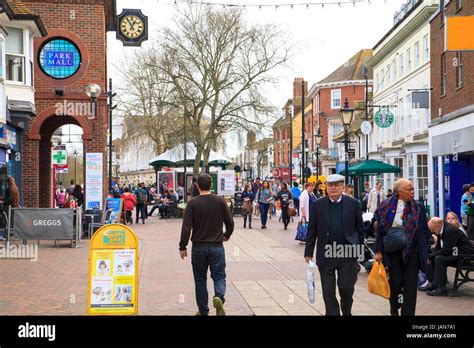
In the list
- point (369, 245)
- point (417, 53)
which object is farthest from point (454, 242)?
point (417, 53)

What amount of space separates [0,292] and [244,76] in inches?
1188

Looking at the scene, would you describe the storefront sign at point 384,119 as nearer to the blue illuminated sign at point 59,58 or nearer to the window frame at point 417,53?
the window frame at point 417,53

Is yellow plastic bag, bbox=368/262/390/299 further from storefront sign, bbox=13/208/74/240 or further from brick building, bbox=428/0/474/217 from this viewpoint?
brick building, bbox=428/0/474/217

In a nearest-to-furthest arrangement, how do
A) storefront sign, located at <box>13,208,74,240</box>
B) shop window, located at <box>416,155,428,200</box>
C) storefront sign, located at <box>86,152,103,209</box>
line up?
storefront sign, located at <box>13,208,74,240</box>, storefront sign, located at <box>86,152,103,209</box>, shop window, located at <box>416,155,428,200</box>

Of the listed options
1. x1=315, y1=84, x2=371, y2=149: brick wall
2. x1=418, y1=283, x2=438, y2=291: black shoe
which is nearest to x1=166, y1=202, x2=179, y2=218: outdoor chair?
x1=418, y1=283, x2=438, y2=291: black shoe

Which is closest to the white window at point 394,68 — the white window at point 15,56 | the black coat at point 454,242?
the white window at point 15,56

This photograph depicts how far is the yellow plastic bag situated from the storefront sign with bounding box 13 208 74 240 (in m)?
12.5

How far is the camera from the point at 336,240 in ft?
27.3

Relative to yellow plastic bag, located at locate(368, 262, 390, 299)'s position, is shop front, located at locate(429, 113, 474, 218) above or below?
above

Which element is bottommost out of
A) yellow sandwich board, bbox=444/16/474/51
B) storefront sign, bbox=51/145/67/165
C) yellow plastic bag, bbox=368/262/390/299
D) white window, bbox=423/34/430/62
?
yellow plastic bag, bbox=368/262/390/299

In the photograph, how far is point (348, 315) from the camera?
8.52 m

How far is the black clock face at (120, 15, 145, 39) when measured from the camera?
25391mm

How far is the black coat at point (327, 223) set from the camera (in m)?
8.32
